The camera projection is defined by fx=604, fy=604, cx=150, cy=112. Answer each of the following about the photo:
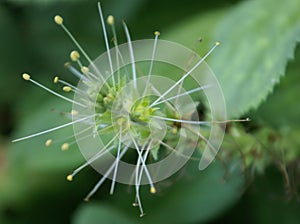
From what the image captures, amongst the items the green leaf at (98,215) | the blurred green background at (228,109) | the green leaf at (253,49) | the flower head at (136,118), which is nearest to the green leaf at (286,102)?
the blurred green background at (228,109)

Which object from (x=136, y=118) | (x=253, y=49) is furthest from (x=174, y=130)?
(x=253, y=49)

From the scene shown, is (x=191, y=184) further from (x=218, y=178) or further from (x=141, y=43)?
(x=141, y=43)

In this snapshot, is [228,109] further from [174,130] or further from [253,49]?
[174,130]

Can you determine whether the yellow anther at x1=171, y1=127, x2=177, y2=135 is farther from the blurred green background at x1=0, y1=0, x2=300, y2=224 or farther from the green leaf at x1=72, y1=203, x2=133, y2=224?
the green leaf at x1=72, y1=203, x2=133, y2=224

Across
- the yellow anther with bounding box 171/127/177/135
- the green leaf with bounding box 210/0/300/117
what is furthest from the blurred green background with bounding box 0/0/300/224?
the yellow anther with bounding box 171/127/177/135

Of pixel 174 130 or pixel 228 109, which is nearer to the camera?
pixel 174 130

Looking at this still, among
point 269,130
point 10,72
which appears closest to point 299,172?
point 269,130

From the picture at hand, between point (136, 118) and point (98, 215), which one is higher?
point (136, 118)

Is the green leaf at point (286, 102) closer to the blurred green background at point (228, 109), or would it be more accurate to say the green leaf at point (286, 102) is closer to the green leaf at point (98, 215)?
the blurred green background at point (228, 109)
